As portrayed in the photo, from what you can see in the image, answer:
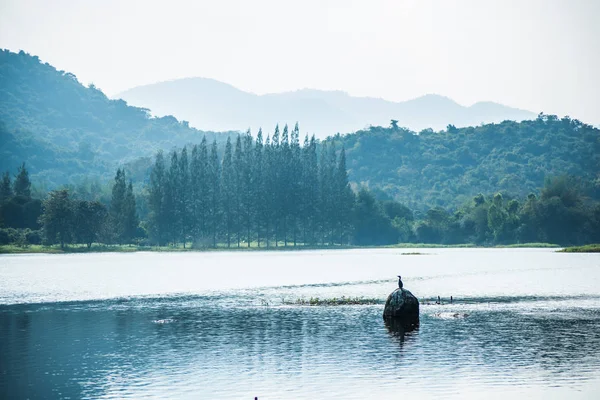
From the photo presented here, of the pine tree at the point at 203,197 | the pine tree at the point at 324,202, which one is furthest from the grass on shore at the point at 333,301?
the pine tree at the point at 324,202

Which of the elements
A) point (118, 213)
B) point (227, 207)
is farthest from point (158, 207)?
point (227, 207)

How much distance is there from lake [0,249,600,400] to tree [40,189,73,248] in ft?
259

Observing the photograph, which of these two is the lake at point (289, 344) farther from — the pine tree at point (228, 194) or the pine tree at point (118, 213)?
the pine tree at point (228, 194)

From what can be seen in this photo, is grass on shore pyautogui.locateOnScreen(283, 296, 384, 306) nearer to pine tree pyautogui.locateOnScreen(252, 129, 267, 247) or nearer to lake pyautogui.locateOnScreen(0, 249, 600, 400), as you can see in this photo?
lake pyautogui.locateOnScreen(0, 249, 600, 400)

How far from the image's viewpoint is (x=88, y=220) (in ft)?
533

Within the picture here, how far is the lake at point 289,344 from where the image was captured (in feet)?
104

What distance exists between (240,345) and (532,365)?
15.7 metres

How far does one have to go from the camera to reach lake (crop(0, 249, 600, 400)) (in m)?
31.7

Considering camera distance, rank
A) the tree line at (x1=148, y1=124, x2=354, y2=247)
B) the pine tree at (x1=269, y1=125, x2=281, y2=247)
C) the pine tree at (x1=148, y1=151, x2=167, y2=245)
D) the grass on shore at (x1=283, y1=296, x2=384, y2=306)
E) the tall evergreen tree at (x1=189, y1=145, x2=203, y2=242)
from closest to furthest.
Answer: the grass on shore at (x1=283, y1=296, x2=384, y2=306), the pine tree at (x1=148, y1=151, x2=167, y2=245), the tree line at (x1=148, y1=124, x2=354, y2=247), the tall evergreen tree at (x1=189, y1=145, x2=203, y2=242), the pine tree at (x1=269, y1=125, x2=281, y2=247)

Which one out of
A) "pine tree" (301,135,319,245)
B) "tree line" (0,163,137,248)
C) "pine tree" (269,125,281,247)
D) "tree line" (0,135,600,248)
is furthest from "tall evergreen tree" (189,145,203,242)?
"pine tree" (301,135,319,245)

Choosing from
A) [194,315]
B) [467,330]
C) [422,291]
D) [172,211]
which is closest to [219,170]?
[172,211]

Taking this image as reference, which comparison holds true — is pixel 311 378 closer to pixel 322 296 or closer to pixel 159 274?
pixel 322 296

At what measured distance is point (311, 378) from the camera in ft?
110

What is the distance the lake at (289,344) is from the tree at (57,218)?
259ft
